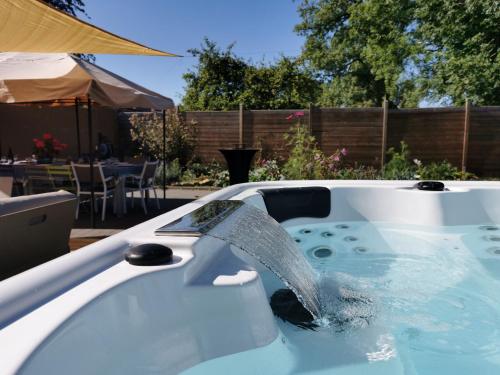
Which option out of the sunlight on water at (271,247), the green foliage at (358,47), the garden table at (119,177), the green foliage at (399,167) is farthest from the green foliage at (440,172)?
the green foliage at (358,47)

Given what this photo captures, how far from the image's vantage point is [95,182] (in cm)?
512

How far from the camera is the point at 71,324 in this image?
0.98 meters

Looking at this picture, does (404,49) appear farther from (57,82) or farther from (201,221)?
(201,221)

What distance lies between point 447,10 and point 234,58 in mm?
6519

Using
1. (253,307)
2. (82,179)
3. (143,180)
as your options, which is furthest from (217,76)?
(253,307)

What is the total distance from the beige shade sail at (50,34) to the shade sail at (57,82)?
0.64 ft

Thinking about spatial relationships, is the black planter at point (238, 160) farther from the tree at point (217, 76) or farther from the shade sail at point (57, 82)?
the tree at point (217, 76)

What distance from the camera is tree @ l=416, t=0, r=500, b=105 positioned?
10086 millimetres

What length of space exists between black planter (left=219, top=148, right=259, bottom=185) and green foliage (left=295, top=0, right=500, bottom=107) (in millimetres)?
8455

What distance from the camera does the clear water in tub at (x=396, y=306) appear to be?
5.73 feet

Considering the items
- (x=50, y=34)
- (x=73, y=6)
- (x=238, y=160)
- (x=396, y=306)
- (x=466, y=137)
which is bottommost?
(x=396, y=306)

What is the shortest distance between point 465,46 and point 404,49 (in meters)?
2.70

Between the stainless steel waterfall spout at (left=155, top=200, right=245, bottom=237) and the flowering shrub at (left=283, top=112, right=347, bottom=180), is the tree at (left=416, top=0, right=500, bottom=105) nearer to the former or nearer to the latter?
the flowering shrub at (left=283, top=112, right=347, bottom=180)

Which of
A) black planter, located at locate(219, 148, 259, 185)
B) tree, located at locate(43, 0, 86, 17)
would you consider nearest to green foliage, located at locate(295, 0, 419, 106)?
tree, located at locate(43, 0, 86, 17)
